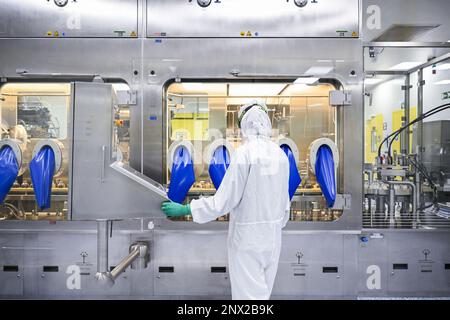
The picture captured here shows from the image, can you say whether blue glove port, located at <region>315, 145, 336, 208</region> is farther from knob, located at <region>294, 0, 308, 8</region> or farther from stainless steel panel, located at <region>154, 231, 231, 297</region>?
knob, located at <region>294, 0, 308, 8</region>

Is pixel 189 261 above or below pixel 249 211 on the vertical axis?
below

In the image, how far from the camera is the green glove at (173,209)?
5.56ft

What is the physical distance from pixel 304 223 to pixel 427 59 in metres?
2.06

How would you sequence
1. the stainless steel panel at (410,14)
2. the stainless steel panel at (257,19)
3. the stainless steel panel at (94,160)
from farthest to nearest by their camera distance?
1. the stainless steel panel at (410,14)
2. the stainless steel panel at (257,19)
3. the stainless steel panel at (94,160)

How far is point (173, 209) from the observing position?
Result: 1.82 meters

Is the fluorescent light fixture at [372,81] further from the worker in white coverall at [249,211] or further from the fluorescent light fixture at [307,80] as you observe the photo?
the worker in white coverall at [249,211]

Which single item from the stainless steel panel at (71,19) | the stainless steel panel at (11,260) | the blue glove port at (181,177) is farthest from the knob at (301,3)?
the stainless steel panel at (11,260)

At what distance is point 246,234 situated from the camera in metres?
1.87

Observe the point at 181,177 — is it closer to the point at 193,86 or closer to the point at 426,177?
the point at 193,86

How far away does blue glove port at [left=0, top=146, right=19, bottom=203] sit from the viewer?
7.84 feet

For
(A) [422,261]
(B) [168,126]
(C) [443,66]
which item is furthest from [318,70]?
(A) [422,261]

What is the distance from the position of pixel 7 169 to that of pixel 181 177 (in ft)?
4.10

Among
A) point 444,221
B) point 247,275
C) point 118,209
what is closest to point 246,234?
point 247,275

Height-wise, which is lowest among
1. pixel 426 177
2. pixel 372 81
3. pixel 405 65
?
pixel 426 177
